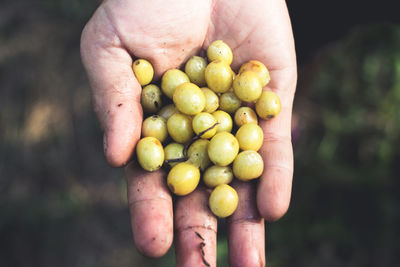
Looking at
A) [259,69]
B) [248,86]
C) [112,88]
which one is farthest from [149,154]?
[259,69]

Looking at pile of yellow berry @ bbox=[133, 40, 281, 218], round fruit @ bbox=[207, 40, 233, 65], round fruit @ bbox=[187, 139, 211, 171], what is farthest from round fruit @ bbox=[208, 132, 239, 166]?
round fruit @ bbox=[207, 40, 233, 65]

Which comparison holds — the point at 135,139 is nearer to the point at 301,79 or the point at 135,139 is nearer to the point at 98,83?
the point at 98,83

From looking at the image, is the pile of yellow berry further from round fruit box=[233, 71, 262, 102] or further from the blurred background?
the blurred background

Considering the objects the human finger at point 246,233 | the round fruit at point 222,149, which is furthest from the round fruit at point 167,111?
the human finger at point 246,233

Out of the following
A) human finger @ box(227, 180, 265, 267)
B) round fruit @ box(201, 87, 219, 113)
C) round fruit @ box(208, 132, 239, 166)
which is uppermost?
round fruit @ box(201, 87, 219, 113)

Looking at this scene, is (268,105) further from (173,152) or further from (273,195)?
(173,152)

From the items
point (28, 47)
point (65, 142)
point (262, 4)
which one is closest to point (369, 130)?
point (262, 4)

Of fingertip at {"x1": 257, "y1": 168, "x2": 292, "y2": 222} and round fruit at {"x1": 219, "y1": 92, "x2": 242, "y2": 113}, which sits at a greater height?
round fruit at {"x1": 219, "y1": 92, "x2": 242, "y2": 113}
